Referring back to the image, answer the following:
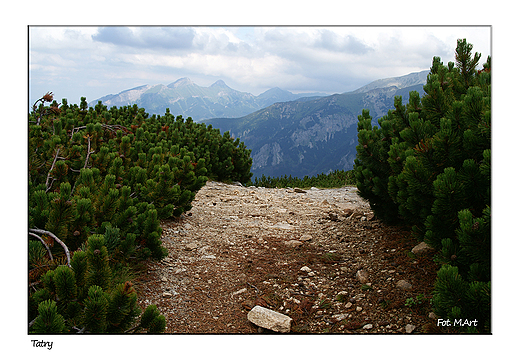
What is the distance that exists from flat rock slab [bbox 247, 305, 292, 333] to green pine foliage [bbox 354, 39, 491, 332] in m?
1.40

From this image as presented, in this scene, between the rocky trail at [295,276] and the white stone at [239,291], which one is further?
the white stone at [239,291]

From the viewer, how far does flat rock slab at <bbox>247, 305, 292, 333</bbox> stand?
10.7 ft

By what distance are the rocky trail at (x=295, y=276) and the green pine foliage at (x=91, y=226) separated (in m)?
0.55

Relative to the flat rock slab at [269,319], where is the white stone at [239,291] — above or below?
above

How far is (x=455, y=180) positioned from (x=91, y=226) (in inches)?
135

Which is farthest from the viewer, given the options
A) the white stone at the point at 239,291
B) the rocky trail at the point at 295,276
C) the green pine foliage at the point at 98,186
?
the white stone at the point at 239,291

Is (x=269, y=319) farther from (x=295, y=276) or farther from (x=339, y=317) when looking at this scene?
(x=295, y=276)

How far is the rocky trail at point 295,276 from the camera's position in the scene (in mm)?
3371

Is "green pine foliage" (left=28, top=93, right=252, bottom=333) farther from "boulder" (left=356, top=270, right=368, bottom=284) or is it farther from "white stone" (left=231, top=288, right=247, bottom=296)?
"boulder" (left=356, top=270, right=368, bottom=284)

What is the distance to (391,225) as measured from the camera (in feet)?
18.7

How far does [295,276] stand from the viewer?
14.5 feet

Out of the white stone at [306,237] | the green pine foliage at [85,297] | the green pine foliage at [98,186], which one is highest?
the green pine foliage at [98,186]

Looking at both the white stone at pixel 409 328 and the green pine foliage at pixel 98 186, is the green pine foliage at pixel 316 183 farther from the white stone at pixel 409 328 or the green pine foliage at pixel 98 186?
the white stone at pixel 409 328

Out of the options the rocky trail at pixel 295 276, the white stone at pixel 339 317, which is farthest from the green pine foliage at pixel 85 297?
the white stone at pixel 339 317
